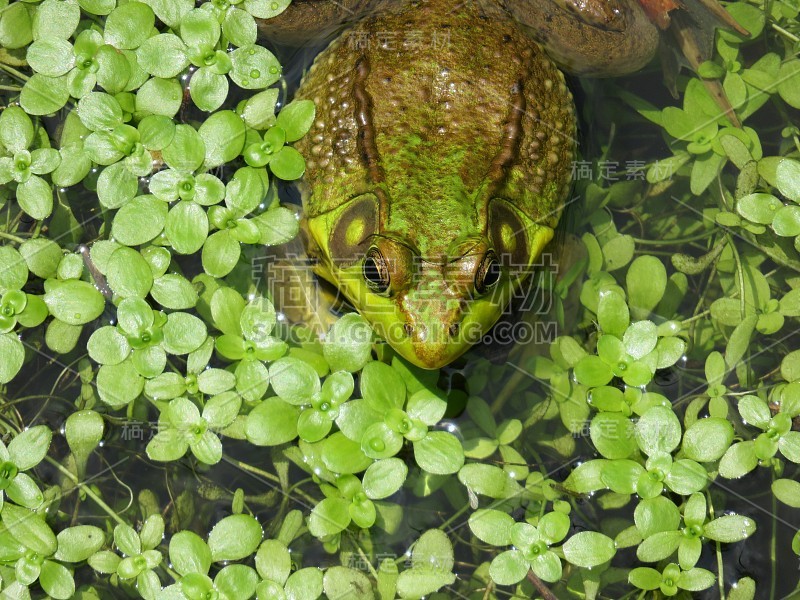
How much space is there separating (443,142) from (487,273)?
2.18ft

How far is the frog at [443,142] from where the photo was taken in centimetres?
234

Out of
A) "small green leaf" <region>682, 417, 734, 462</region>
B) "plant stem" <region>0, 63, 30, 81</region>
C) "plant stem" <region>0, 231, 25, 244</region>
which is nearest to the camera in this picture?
"small green leaf" <region>682, 417, 734, 462</region>

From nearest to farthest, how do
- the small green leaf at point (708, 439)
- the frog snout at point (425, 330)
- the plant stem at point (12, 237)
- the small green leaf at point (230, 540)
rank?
the frog snout at point (425, 330) < the small green leaf at point (230, 540) < the small green leaf at point (708, 439) < the plant stem at point (12, 237)

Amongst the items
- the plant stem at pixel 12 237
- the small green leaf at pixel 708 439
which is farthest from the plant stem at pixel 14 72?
the small green leaf at pixel 708 439

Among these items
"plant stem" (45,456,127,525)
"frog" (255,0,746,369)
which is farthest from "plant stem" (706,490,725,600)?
"plant stem" (45,456,127,525)

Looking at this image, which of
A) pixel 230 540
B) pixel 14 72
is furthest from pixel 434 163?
pixel 14 72

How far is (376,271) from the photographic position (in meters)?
2.34

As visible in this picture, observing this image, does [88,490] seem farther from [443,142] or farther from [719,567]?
[719,567]

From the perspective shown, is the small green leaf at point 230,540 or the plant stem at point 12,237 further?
the plant stem at point 12,237

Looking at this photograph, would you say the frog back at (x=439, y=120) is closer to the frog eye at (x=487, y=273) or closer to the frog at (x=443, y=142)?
the frog at (x=443, y=142)

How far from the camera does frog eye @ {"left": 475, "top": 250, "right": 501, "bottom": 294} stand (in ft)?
7.61

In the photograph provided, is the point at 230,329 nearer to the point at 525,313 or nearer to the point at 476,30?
the point at 525,313

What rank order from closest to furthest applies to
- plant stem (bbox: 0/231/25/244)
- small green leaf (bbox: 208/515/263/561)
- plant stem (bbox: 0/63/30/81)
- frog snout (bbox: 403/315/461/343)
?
frog snout (bbox: 403/315/461/343) → small green leaf (bbox: 208/515/263/561) → plant stem (bbox: 0/231/25/244) → plant stem (bbox: 0/63/30/81)

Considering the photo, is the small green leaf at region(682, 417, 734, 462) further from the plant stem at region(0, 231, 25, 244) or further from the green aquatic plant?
the plant stem at region(0, 231, 25, 244)
